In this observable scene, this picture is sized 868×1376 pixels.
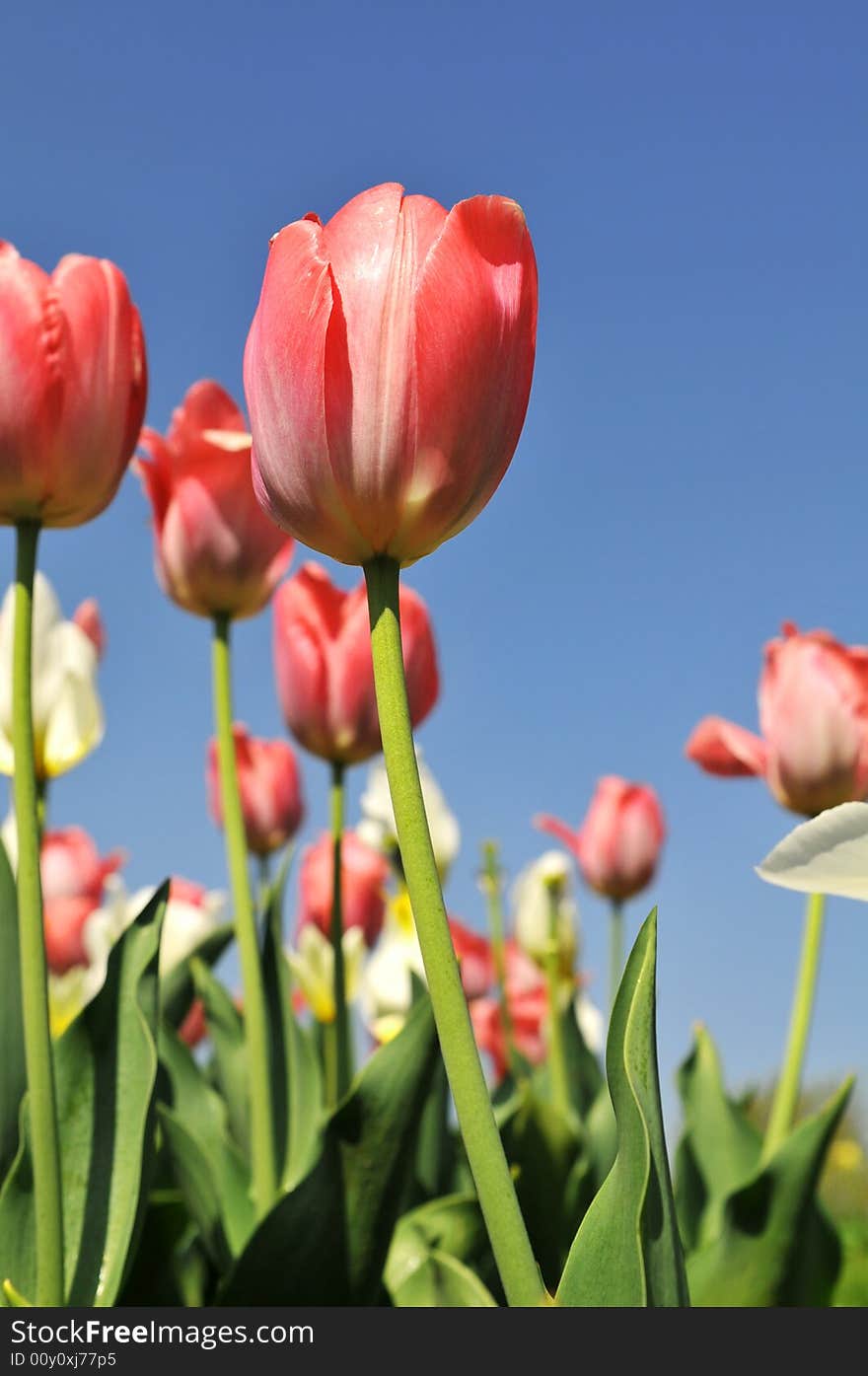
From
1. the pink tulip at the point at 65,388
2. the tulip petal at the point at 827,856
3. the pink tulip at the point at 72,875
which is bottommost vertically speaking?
the tulip petal at the point at 827,856

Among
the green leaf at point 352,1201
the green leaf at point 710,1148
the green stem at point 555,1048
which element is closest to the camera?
the green leaf at point 352,1201

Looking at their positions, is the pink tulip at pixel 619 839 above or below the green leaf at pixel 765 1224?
above

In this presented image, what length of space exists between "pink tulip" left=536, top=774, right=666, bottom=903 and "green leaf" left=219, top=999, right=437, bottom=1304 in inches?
55.1

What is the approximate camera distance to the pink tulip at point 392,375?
2.02 ft

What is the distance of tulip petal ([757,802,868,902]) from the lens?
54 cm

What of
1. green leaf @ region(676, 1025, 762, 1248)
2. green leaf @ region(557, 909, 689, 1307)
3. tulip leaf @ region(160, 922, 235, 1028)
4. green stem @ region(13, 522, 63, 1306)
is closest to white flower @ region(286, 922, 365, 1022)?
tulip leaf @ region(160, 922, 235, 1028)

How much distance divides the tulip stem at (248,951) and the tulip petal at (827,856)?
2.30 ft

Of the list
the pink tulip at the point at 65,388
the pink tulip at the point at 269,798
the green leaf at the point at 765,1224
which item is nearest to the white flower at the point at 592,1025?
the pink tulip at the point at 269,798

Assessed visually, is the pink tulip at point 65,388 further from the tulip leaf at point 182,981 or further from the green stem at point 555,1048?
the green stem at point 555,1048

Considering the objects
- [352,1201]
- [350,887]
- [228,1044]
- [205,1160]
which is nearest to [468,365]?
[352,1201]

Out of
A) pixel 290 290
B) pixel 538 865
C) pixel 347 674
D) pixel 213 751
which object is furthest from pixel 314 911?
pixel 290 290

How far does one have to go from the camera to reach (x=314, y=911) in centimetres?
244

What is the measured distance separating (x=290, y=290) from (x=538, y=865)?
2.20 m

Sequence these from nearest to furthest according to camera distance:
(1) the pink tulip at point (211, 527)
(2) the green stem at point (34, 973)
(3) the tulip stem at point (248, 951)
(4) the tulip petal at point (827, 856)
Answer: (4) the tulip petal at point (827, 856) → (2) the green stem at point (34, 973) → (3) the tulip stem at point (248, 951) → (1) the pink tulip at point (211, 527)
